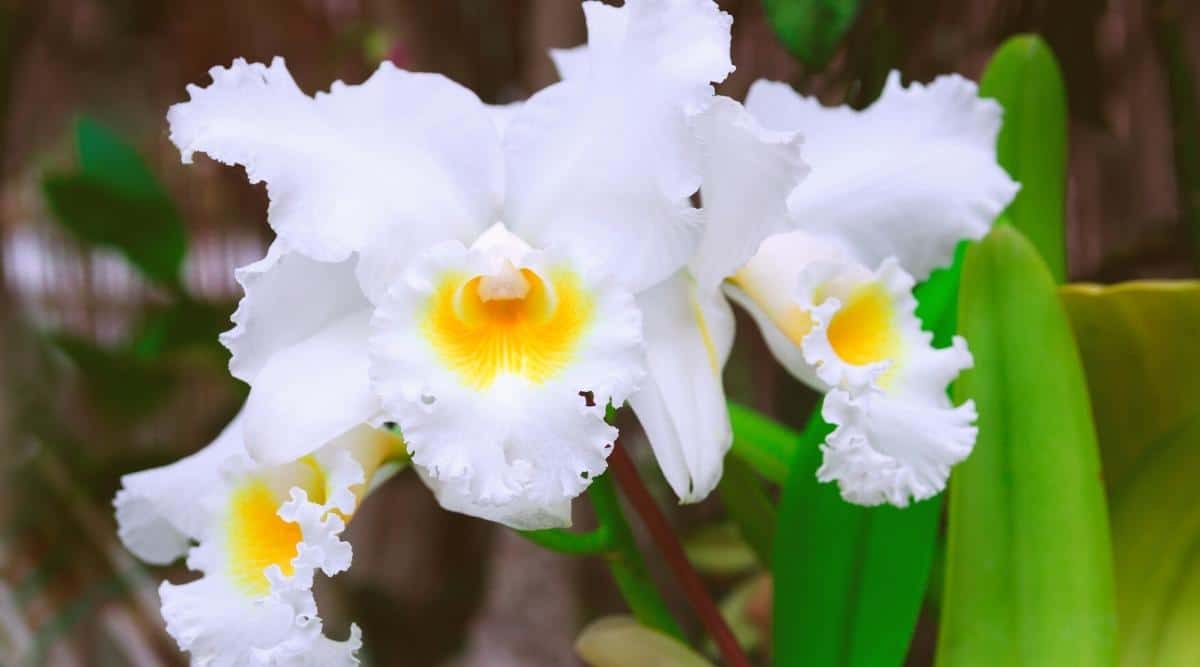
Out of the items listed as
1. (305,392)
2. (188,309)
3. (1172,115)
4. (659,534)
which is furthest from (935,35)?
(188,309)

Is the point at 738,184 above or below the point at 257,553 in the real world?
above

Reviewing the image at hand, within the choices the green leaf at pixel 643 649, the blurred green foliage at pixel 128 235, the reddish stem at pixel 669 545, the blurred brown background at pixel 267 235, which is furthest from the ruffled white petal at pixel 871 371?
the blurred green foliage at pixel 128 235

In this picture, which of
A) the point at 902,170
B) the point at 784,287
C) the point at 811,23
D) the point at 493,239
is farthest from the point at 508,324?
the point at 811,23

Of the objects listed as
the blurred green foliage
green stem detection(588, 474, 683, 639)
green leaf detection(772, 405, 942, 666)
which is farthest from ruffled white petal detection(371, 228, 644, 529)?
the blurred green foliage

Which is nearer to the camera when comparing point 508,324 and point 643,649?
point 508,324

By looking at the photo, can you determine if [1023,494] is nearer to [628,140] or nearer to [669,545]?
[669,545]

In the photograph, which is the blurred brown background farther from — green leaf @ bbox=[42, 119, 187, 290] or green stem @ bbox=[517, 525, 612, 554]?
green stem @ bbox=[517, 525, 612, 554]
